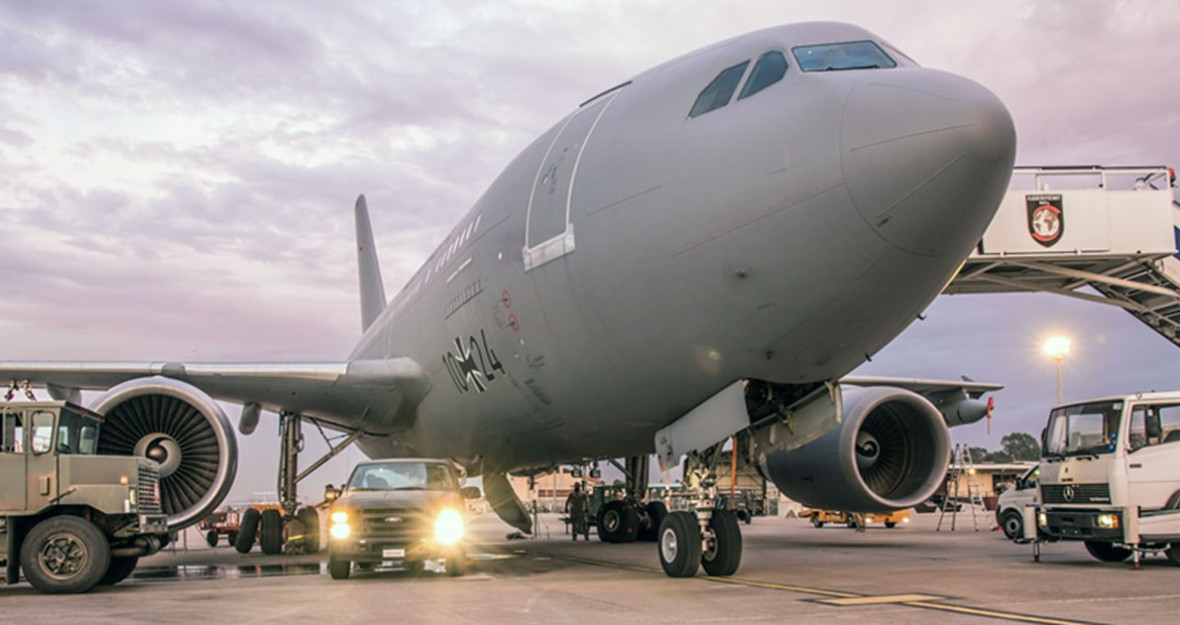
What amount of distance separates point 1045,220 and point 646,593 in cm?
1259

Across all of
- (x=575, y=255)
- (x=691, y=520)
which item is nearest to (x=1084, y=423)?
(x=691, y=520)

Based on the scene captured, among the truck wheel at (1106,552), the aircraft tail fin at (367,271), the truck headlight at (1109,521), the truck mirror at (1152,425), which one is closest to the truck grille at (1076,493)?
the truck headlight at (1109,521)

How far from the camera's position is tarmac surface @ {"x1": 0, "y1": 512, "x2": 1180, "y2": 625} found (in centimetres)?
754

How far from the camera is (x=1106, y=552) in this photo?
13.3m

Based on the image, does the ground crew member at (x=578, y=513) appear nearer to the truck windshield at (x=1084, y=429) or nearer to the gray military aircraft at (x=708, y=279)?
the gray military aircraft at (x=708, y=279)

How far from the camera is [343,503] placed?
11.2 m

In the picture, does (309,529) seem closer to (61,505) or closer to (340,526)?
(340,526)

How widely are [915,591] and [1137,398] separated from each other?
5.60 metres

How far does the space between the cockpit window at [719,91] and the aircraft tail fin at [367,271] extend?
786 inches

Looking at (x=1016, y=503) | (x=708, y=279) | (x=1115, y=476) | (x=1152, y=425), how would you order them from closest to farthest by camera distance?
(x=708, y=279), (x=1115, y=476), (x=1152, y=425), (x=1016, y=503)

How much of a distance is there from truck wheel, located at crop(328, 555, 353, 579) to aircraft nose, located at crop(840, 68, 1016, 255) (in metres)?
7.26

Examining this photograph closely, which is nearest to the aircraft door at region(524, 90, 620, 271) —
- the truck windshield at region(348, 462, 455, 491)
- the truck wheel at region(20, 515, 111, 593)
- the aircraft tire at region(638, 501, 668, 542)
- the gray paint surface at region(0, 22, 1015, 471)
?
the gray paint surface at region(0, 22, 1015, 471)

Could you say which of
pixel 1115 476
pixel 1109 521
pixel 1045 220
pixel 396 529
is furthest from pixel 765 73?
pixel 1045 220

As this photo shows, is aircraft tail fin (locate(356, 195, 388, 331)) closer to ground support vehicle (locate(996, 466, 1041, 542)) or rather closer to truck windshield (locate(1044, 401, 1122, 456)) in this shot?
ground support vehicle (locate(996, 466, 1041, 542))
